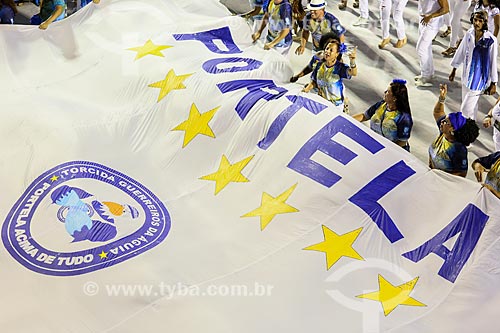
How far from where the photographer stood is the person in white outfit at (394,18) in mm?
8625

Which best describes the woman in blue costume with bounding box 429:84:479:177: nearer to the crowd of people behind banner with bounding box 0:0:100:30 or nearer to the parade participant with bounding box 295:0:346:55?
the parade participant with bounding box 295:0:346:55

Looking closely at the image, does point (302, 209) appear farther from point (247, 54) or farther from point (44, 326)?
point (247, 54)

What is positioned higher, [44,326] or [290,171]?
[290,171]

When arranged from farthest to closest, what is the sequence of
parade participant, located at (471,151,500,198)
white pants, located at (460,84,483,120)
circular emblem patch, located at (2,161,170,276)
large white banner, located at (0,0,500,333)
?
white pants, located at (460,84,483,120), parade participant, located at (471,151,500,198), circular emblem patch, located at (2,161,170,276), large white banner, located at (0,0,500,333)

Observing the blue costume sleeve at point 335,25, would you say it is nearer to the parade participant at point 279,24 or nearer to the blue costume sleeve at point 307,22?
the blue costume sleeve at point 307,22

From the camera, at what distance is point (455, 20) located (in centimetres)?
847

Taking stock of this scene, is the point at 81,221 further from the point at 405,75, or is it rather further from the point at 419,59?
the point at 419,59

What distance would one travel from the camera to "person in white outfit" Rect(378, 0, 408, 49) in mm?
8625

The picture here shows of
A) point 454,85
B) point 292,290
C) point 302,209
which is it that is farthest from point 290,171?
point 454,85

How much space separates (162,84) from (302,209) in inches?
76.1

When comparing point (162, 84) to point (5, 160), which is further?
point (162, 84)

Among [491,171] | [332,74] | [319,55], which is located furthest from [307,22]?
[491,171]

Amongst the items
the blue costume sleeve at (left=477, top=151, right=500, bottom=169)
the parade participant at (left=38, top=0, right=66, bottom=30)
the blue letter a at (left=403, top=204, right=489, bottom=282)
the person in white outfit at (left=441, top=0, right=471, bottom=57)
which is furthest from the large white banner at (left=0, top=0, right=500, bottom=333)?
the person in white outfit at (left=441, top=0, right=471, bottom=57)

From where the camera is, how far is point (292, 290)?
417cm
